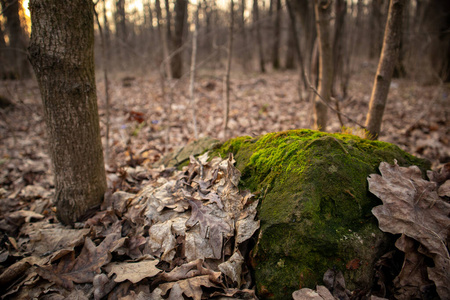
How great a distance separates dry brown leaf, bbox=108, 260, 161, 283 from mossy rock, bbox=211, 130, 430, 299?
2.38ft

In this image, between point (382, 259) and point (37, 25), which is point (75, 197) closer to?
point (37, 25)

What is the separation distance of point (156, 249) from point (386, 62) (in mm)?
3191

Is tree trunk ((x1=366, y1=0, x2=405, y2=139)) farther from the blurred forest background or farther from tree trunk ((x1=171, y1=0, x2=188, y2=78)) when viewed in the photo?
tree trunk ((x1=171, y1=0, x2=188, y2=78))

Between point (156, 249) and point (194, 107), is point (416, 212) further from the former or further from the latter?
point (194, 107)

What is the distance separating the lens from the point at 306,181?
5.89ft

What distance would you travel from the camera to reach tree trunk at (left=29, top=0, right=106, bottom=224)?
6.45 ft

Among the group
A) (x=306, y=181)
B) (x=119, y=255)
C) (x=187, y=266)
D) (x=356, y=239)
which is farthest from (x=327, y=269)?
(x=119, y=255)

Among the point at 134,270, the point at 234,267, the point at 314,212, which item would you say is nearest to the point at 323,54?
the point at 314,212

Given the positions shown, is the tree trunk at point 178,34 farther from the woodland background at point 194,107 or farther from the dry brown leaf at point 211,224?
the dry brown leaf at point 211,224

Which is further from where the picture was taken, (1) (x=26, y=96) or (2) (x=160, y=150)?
(1) (x=26, y=96)

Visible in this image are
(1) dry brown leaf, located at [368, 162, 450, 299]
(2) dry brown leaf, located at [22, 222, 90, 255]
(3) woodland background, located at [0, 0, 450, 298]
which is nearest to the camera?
(1) dry brown leaf, located at [368, 162, 450, 299]

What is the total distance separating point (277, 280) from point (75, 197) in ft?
6.80

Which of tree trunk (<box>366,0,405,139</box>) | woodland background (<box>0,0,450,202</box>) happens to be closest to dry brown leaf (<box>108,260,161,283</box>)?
woodland background (<box>0,0,450,202</box>)

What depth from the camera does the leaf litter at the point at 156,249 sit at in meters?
1.62
